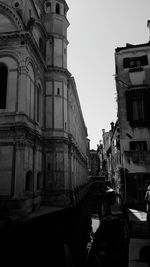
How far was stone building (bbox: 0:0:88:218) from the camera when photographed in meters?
14.3

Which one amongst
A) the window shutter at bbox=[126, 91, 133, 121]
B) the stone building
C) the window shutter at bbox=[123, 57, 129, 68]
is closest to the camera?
the stone building

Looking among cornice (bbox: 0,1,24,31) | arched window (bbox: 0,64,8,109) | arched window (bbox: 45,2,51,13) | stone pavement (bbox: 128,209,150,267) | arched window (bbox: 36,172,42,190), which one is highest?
arched window (bbox: 45,2,51,13)

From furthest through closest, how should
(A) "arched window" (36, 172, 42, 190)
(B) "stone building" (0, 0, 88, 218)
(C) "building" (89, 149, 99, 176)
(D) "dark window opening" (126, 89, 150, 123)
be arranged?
(C) "building" (89, 149, 99, 176)
(A) "arched window" (36, 172, 42, 190)
(D) "dark window opening" (126, 89, 150, 123)
(B) "stone building" (0, 0, 88, 218)

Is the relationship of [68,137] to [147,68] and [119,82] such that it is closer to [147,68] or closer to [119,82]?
[119,82]

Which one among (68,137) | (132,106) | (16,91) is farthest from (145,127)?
(16,91)

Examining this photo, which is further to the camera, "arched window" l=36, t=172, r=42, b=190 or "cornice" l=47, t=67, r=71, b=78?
"cornice" l=47, t=67, r=71, b=78

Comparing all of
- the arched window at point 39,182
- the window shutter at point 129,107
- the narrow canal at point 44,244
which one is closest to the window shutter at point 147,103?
the window shutter at point 129,107

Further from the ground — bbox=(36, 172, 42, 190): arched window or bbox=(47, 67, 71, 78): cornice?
bbox=(47, 67, 71, 78): cornice

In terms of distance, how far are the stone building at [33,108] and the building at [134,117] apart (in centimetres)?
606

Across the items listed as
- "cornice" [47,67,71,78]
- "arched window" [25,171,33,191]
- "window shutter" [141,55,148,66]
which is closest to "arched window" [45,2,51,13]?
"cornice" [47,67,71,78]

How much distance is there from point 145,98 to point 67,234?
10527 millimetres

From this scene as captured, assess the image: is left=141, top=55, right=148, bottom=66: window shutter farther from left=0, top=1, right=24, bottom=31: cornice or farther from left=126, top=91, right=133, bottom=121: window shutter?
left=0, top=1, right=24, bottom=31: cornice

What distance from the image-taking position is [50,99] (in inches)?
792

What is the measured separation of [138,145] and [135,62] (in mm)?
6410
